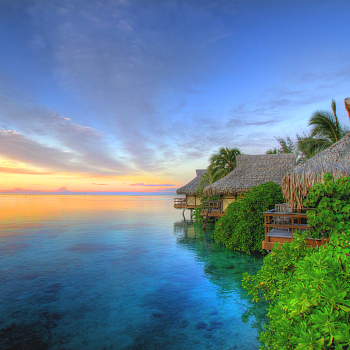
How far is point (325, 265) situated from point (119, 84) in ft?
59.2

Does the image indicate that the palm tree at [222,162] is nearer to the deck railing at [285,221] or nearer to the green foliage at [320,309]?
the deck railing at [285,221]

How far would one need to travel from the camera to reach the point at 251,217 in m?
10.9

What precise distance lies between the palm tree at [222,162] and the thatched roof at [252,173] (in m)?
3.70

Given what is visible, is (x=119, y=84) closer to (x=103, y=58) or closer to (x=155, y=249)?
(x=103, y=58)

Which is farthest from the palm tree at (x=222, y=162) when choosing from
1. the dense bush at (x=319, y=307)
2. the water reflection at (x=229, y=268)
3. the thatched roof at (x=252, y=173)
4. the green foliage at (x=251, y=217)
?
Answer: the dense bush at (x=319, y=307)

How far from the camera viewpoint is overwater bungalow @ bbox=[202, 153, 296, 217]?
636 inches

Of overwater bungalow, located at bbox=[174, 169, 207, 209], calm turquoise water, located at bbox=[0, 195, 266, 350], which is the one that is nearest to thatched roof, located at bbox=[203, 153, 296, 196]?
calm turquoise water, located at bbox=[0, 195, 266, 350]

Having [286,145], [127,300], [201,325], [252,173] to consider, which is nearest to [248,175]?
[252,173]

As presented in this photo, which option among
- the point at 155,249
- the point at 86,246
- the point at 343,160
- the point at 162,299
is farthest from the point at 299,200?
the point at 86,246

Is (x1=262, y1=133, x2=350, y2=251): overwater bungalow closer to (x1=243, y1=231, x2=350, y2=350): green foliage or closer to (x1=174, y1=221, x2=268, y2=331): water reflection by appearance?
(x1=174, y1=221, x2=268, y2=331): water reflection

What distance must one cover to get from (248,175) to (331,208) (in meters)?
13.0

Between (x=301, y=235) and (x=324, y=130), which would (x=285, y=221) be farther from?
(x=324, y=130)

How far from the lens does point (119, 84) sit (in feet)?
57.9

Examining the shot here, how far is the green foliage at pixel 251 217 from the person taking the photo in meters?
10.8
